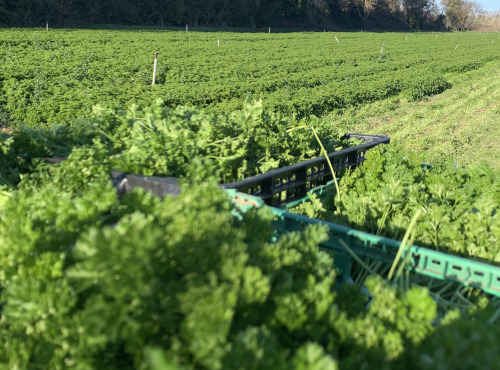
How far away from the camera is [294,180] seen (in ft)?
12.8

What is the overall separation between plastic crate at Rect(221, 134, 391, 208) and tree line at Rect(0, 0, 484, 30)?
36.9m

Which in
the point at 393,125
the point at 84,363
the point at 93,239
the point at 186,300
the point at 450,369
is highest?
the point at 93,239

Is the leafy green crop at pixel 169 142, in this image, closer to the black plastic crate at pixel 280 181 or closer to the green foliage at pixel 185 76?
the black plastic crate at pixel 280 181

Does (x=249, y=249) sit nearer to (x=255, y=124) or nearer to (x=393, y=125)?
(x=255, y=124)

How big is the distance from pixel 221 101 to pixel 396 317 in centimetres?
1351

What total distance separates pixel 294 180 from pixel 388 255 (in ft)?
4.56

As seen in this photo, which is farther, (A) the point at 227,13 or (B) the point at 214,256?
(A) the point at 227,13

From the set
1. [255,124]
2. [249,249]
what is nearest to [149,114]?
A: [255,124]

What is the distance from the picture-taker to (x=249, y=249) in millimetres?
1741

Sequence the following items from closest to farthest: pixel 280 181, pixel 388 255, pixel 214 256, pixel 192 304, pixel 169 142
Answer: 1. pixel 192 304
2. pixel 214 256
3. pixel 388 255
4. pixel 169 142
5. pixel 280 181

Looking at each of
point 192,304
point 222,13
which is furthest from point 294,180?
point 222,13

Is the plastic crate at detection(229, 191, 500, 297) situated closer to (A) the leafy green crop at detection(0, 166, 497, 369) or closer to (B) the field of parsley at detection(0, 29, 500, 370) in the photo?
(B) the field of parsley at detection(0, 29, 500, 370)

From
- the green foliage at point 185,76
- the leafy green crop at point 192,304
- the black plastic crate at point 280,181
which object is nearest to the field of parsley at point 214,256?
the leafy green crop at point 192,304

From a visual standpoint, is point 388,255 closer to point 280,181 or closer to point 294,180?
point 280,181
